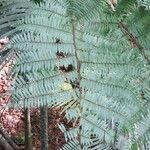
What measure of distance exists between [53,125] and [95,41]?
2.17m

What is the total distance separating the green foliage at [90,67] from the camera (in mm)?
635

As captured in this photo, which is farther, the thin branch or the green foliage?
the thin branch

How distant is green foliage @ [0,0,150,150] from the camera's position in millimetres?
635

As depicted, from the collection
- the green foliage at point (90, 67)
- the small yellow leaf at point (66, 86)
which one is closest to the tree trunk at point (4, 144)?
the green foliage at point (90, 67)

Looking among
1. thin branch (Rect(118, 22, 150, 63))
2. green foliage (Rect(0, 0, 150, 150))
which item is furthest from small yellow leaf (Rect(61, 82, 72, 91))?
thin branch (Rect(118, 22, 150, 63))

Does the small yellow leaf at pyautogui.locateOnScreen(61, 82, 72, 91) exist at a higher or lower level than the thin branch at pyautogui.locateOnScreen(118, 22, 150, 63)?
lower

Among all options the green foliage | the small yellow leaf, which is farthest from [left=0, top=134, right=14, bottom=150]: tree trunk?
the small yellow leaf

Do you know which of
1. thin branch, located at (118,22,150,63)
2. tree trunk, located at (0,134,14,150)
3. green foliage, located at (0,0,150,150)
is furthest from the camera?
tree trunk, located at (0,134,14,150)

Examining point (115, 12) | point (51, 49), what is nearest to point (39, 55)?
point (51, 49)

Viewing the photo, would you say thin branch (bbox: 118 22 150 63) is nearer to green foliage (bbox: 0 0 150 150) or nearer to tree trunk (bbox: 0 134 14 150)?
green foliage (bbox: 0 0 150 150)

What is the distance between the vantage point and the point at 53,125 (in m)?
2.89

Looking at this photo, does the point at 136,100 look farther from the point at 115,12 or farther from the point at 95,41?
the point at 115,12

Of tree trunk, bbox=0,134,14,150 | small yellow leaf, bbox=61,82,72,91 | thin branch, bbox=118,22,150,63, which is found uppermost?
thin branch, bbox=118,22,150,63

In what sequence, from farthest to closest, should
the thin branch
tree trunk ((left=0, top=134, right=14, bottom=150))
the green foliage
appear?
tree trunk ((left=0, top=134, right=14, bottom=150)) → the thin branch → the green foliage
